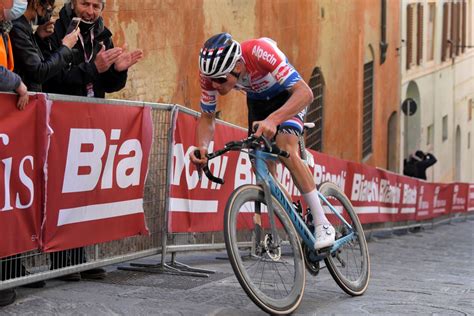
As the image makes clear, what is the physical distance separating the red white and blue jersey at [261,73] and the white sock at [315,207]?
0.67 m

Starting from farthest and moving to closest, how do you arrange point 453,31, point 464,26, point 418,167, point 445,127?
1. point 464,26
2. point 453,31
3. point 445,127
4. point 418,167

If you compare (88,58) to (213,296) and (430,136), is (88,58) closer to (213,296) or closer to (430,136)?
(213,296)

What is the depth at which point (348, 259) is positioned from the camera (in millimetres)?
6832

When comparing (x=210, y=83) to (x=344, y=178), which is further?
(x=344, y=178)

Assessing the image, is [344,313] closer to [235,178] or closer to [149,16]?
[235,178]

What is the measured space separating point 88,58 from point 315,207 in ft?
6.62

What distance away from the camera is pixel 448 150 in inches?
1671

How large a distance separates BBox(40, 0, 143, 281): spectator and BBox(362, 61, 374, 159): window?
20870 millimetres

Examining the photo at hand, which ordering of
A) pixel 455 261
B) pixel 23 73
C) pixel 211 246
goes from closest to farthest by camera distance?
1. pixel 23 73
2. pixel 211 246
3. pixel 455 261

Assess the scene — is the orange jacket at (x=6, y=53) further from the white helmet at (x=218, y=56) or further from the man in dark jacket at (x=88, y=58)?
the white helmet at (x=218, y=56)

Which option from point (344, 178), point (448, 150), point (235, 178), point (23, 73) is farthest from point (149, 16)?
point (448, 150)

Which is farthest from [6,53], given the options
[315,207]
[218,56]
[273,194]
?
[315,207]

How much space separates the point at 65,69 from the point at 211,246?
2402mm

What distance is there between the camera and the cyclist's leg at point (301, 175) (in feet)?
20.1
